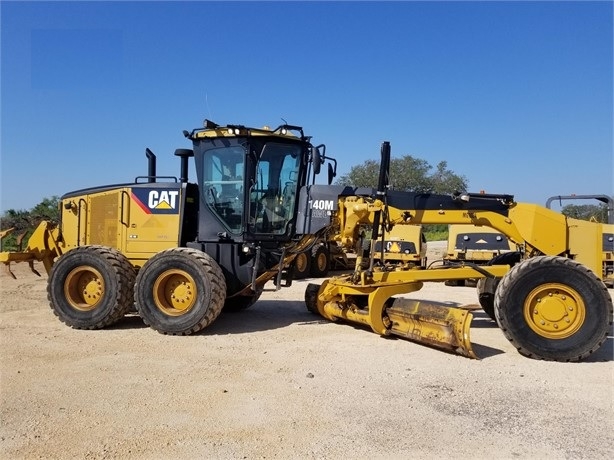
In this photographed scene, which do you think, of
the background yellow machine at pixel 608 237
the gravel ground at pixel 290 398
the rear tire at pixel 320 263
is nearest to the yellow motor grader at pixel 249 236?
the gravel ground at pixel 290 398

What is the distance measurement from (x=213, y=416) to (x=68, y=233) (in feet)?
18.7

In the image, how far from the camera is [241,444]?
3.66 meters

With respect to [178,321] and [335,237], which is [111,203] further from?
[335,237]

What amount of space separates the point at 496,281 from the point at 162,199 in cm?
506

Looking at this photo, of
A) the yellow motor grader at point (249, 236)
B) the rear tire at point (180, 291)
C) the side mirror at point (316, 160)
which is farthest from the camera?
the side mirror at point (316, 160)

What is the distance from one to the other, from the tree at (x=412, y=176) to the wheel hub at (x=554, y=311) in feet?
168

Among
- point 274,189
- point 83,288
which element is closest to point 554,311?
point 274,189

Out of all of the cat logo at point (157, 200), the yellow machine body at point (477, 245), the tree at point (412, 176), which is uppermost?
the tree at point (412, 176)

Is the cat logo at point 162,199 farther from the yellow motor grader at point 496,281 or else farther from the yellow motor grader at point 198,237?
the yellow motor grader at point 496,281

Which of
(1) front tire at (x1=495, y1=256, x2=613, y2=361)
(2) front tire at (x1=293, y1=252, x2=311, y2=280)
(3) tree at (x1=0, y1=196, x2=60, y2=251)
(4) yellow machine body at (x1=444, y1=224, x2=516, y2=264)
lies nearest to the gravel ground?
(1) front tire at (x1=495, y1=256, x2=613, y2=361)

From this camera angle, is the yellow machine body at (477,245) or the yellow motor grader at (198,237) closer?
the yellow motor grader at (198,237)

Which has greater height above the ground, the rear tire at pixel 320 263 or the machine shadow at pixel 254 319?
the rear tire at pixel 320 263

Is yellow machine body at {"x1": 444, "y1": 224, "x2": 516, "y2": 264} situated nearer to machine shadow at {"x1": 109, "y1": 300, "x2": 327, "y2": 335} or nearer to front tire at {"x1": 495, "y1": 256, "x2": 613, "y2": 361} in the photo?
machine shadow at {"x1": 109, "y1": 300, "x2": 327, "y2": 335}

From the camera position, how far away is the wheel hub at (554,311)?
234 inches
